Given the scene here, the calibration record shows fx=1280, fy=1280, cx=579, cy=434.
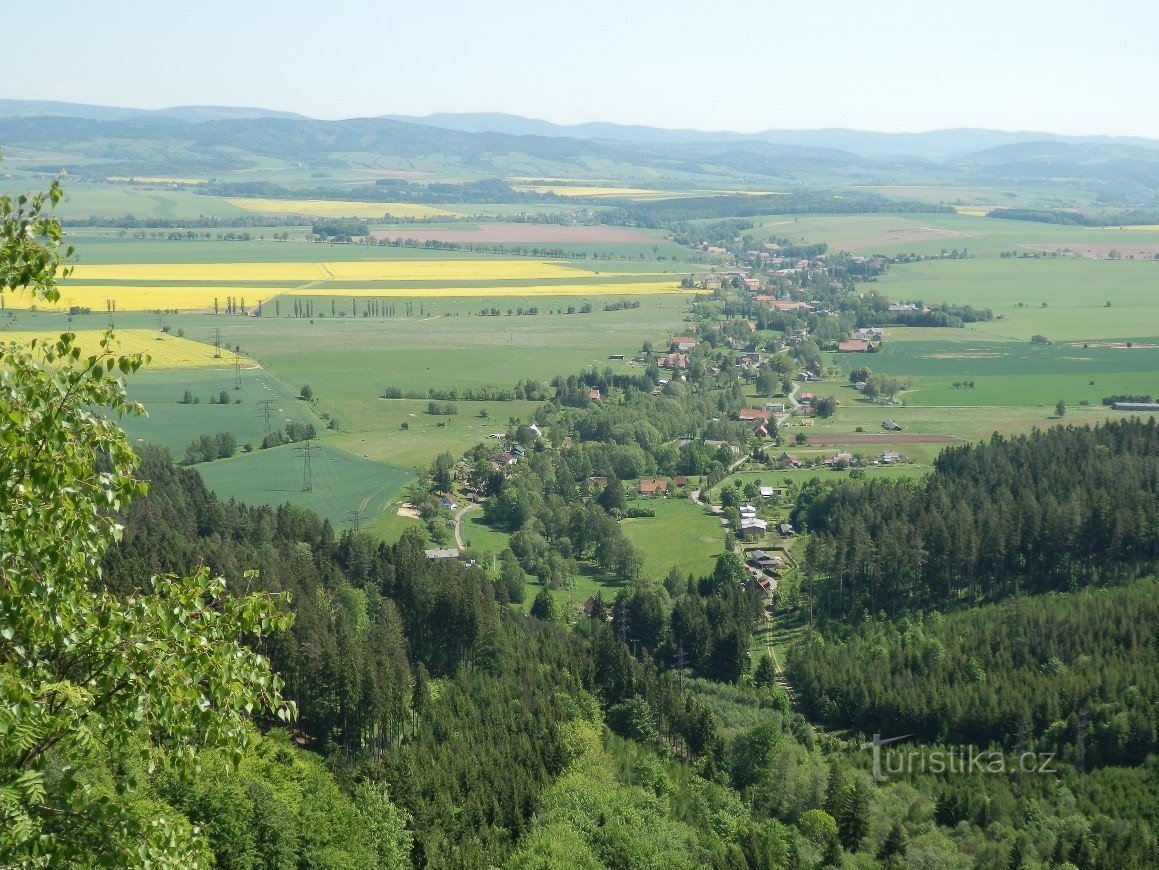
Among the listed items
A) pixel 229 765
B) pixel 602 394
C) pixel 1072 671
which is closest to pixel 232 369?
pixel 602 394

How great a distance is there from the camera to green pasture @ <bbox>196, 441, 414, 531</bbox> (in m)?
64.6

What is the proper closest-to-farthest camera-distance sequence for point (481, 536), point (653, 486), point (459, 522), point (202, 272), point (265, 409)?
point (481, 536) → point (459, 522) → point (653, 486) → point (265, 409) → point (202, 272)

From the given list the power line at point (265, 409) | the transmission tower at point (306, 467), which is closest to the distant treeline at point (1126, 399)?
the transmission tower at point (306, 467)

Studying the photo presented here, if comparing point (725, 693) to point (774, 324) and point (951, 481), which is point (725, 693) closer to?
point (951, 481)

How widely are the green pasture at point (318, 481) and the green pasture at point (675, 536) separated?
13.2m

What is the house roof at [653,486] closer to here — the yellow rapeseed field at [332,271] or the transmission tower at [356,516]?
the transmission tower at [356,516]

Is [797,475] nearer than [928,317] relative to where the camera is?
Yes

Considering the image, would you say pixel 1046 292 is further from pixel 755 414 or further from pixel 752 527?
pixel 752 527

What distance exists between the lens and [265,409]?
84812 millimetres

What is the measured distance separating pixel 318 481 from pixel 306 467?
226 cm

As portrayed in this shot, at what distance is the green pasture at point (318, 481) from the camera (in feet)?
212

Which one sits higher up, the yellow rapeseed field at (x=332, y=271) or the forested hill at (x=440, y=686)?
the yellow rapeseed field at (x=332, y=271)

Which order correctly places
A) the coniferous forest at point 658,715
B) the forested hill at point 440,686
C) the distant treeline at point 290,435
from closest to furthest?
the coniferous forest at point 658,715 < the forested hill at point 440,686 < the distant treeline at point 290,435

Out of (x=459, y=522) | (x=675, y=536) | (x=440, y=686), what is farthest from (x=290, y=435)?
(x=440, y=686)
